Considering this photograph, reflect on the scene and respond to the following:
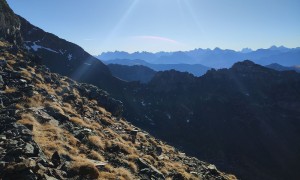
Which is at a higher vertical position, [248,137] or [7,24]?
[7,24]

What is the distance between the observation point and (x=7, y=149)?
15.7m

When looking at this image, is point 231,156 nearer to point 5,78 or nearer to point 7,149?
point 5,78

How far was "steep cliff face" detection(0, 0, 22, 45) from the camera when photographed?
6962cm

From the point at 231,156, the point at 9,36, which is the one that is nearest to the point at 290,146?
the point at 231,156

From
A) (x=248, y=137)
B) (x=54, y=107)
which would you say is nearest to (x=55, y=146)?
(x=54, y=107)

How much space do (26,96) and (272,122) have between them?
18182cm

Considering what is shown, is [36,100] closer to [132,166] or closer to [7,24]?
[132,166]

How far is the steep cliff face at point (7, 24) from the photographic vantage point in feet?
228

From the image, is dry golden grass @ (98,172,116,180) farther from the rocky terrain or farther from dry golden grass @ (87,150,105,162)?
dry golden grass @ (87,150,105,162)

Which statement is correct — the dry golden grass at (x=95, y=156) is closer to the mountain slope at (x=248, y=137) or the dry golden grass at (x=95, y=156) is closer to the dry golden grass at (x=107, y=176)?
the dry golden grass at (x=107, y=176)

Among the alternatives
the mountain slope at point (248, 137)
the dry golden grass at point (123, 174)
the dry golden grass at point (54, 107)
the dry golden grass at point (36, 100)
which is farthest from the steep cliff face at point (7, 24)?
the mountain slope at point (248, 137)

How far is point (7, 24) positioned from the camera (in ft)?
246

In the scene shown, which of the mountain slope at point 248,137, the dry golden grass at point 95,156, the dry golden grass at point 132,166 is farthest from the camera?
the mountain slope at point 248,137

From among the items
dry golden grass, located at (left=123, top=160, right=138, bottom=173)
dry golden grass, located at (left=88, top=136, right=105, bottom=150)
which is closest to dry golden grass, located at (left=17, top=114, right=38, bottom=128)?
dry golden grass, located at (left=88, top=136, right=105, bottom=150)
